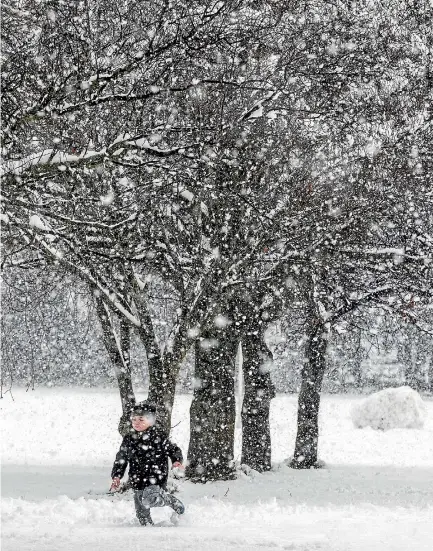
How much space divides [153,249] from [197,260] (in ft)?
2.21

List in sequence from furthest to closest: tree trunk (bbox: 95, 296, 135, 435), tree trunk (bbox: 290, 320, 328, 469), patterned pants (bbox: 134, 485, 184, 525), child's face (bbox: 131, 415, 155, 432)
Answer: tree trunk (bbox: 290, 320, 328, 469), tree trunk (bbox: 95, 296, 135, 435), child's face (bbox: 131, 415, 155, 432), patterned pants (bbox: 134, 485, 184, 525)

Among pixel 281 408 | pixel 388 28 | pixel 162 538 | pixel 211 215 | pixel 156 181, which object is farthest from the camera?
pixel 281 408

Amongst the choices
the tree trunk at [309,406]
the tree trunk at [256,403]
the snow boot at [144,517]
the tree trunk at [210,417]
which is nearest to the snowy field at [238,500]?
the snow boot at [144,517]

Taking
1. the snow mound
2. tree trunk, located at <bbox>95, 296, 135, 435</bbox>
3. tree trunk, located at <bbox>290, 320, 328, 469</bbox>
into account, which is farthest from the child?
the snow mound

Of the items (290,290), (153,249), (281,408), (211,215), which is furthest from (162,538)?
(281,408)

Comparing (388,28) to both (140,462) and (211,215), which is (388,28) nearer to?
(211,215)

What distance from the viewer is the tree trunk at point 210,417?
501 inches

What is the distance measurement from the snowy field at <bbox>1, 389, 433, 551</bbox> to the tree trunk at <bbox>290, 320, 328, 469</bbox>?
1.82 ft

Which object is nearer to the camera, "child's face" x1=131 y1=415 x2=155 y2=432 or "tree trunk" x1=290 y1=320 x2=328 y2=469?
"child's face" x1=131 y1=415 x2=155 y2=432

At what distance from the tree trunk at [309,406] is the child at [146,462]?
814 cm

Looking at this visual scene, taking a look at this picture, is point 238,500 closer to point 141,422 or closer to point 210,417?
point 210,417

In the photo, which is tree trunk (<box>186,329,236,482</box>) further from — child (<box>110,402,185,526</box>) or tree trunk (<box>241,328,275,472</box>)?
child (<box>110,402,185,526</box>)

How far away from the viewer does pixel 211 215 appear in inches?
465

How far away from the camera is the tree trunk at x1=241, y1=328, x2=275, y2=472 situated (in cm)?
1516
